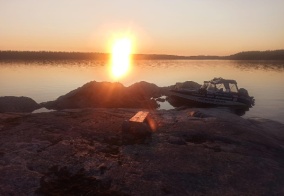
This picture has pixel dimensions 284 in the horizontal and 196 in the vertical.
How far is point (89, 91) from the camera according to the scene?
35531 mm

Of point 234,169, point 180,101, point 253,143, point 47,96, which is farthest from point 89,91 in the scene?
point 234,169

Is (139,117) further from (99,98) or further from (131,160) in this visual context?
(99,98)

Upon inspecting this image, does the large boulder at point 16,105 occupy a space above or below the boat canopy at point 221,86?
below

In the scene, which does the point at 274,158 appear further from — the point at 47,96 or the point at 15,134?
the point at 47,96

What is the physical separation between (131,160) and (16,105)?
23.3m

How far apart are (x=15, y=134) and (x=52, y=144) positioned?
2536 mm

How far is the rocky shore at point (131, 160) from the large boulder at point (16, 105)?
13.0m

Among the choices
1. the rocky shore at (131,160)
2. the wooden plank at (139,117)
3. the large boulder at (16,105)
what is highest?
the wooden plank at (139,117)

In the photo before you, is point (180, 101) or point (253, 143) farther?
point (180, 101)

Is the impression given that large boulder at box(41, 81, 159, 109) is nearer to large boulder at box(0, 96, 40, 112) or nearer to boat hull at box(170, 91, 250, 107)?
large boulder at box(0, 96, 40, 112)

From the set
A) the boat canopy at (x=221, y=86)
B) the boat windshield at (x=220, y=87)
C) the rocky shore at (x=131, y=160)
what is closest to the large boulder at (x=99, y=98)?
the boat canopy at (x=221, y=86)

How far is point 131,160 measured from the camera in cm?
1227

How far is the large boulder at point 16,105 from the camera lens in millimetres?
29719

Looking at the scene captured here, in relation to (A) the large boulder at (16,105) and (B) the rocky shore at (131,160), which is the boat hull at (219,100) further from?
(A) the large boulder at (16,105)
